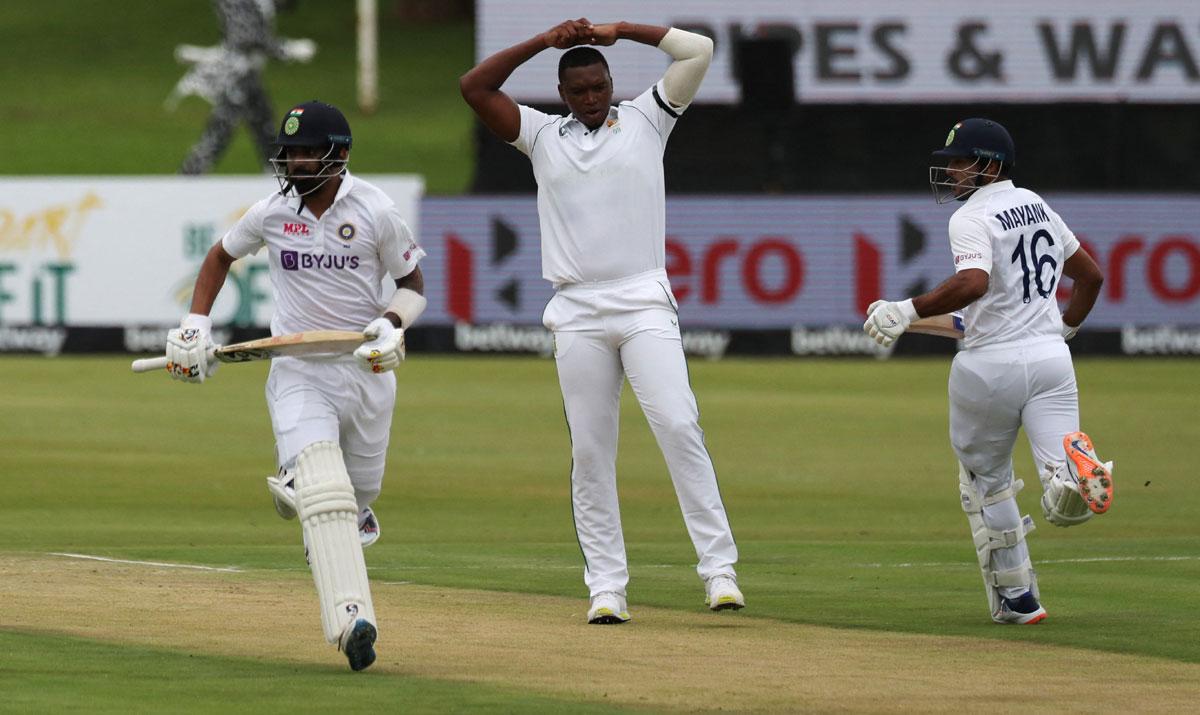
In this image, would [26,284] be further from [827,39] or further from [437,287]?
[827,39]

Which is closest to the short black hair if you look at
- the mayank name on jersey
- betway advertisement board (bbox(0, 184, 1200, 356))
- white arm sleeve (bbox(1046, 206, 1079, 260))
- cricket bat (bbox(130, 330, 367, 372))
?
cricket bat (bbox(130, 330, 367, 372))

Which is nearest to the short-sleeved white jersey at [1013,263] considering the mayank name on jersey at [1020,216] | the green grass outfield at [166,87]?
the mayank name on jersey at [1020,216]

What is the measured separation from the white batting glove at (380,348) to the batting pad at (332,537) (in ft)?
1.05

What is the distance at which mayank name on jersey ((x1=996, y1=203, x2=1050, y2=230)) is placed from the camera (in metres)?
8.38

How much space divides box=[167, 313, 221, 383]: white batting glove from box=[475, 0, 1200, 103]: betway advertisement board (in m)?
17.3

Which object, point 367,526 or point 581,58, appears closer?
point 581,58

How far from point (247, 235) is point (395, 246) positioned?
540 mm

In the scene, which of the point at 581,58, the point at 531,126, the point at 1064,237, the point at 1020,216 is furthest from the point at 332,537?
the point at 1064,237

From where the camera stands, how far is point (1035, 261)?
332 inches

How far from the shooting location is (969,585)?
959 cm

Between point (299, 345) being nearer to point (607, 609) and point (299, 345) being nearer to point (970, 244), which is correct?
point (607, 609)

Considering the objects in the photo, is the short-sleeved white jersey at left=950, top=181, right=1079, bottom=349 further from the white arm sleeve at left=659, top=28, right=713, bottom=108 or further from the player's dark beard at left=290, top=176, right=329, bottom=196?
the player's dark beard at left=290, top=176, right=329, bottom=196

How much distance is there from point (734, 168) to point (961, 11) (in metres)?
3.19

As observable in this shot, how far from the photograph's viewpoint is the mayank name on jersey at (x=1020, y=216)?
838cm
